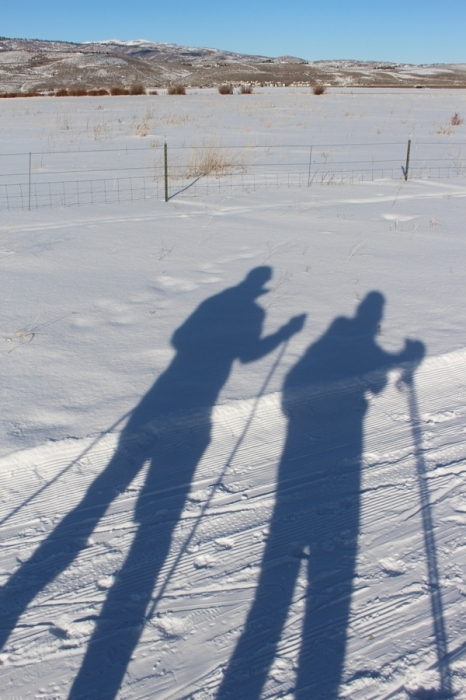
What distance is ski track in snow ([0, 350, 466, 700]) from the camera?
2.24 m

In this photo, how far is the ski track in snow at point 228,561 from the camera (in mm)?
2236

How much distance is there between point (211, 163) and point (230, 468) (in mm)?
10124

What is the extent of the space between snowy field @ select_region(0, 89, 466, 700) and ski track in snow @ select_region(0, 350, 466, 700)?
1 centimetres

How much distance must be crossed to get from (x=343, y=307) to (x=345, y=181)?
744cm

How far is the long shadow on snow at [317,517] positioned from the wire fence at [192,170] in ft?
20.9

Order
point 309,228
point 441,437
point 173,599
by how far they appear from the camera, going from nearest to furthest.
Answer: point 173,599 < point 441,437 < point 309,228

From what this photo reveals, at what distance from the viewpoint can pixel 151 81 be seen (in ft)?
200

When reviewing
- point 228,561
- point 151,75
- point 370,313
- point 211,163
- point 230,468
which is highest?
point 151,75

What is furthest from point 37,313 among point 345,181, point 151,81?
point 151,81

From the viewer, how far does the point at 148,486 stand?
3.22m

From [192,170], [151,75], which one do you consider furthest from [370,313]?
[151,75]

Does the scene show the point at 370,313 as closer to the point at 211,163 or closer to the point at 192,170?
the point at 192,170

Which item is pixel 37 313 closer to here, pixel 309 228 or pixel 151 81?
pixel 309 228

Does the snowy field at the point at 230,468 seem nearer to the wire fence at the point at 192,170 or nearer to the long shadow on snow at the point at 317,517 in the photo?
the long shadow on snow at the point at 317,517
